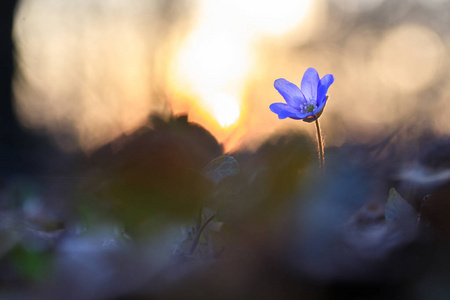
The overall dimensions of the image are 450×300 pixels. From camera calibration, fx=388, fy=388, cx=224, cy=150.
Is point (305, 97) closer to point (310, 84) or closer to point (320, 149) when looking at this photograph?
point (310, 84)

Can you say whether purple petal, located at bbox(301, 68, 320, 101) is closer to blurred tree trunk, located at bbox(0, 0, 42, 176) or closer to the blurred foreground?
the blurred foreground

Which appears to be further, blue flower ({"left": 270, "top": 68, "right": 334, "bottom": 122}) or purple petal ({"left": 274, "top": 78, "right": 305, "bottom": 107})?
purple petal ({"left": 274, "top": 78, "right": 305, "bottom": 107})

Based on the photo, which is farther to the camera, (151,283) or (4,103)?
(4,103)

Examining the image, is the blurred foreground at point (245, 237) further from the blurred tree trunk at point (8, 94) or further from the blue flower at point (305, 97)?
the blurred tree trunk at point (8, 94)

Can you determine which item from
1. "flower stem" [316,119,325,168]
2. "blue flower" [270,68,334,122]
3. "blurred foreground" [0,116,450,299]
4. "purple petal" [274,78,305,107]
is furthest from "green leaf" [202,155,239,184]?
"purple petal" [274,78,305,107]

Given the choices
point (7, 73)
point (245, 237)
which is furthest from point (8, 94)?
point (245, 237)

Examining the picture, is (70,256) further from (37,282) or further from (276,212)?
(276,212)

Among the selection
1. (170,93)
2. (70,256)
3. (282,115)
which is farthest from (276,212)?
(170,93)

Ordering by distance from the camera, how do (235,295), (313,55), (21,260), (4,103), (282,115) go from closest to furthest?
1. (235,295)
2. (21,260)
3. (282,115)
4. (4,103)
5. (313,55)
